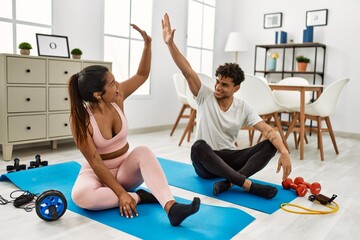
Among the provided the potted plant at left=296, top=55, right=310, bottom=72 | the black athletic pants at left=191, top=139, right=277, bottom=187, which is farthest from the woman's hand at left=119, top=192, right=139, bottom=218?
the potted plant at left=296, top=55, right=310, bottom=72

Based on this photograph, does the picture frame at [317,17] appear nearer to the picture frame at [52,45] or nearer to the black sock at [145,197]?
the picture frame at [52,45]

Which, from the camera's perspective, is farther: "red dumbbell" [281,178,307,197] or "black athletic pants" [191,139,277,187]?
"red dumbbell" [281,178,307,197]

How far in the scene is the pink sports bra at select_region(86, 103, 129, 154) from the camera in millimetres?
1751

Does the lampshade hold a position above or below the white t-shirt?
above

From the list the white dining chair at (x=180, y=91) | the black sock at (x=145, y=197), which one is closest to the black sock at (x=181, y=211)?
the black sock at (x=145, y=197)

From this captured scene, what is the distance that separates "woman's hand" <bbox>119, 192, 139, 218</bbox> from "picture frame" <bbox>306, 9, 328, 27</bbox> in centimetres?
462

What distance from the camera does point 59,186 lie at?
2205 millimetres

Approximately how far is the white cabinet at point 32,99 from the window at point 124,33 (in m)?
1.00

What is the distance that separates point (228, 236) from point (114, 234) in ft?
1.68

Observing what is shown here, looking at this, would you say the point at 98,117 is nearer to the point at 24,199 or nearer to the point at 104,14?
the point at 24,199

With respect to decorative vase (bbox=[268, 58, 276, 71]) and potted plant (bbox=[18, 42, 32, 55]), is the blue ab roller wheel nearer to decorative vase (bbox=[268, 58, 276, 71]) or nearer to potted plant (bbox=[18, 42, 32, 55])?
potted plant (bbox=[18, 42, 32, 55])

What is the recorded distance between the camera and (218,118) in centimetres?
232

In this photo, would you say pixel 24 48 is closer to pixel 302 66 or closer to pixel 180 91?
pixel 180 91

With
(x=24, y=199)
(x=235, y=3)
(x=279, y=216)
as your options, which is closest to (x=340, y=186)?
(x=279, y=216)
